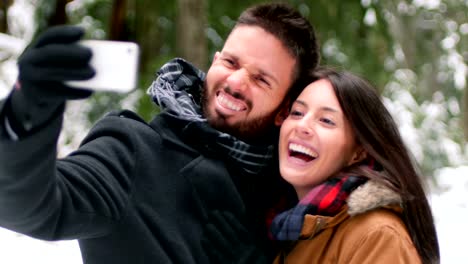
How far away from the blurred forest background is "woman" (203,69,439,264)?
1.94m

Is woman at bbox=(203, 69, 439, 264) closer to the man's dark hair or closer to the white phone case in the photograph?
the man's dark hair

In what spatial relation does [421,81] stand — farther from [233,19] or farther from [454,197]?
[233,19]

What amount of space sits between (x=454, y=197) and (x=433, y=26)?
1.58m

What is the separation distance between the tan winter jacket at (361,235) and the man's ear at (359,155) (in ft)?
0.54

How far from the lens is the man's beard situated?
191 cm

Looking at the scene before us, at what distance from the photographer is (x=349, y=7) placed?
13.5ft

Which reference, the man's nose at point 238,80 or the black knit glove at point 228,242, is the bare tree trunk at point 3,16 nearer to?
the man's nose at point 238,80

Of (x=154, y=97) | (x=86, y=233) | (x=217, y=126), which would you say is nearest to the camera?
(x=86, y=233)

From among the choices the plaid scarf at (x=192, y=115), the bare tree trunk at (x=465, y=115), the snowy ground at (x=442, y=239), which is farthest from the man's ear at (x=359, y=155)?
the bare tree trunk at (x=465, y=115)

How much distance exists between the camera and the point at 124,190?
4.91 feet

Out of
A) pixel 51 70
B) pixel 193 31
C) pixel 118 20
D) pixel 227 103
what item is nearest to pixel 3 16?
pixel 118 20

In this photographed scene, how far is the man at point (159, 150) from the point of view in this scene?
109cm

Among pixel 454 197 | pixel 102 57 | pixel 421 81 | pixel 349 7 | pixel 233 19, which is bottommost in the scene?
pixel 454 197

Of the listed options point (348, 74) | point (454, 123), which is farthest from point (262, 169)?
Answer: point (454, 123)
